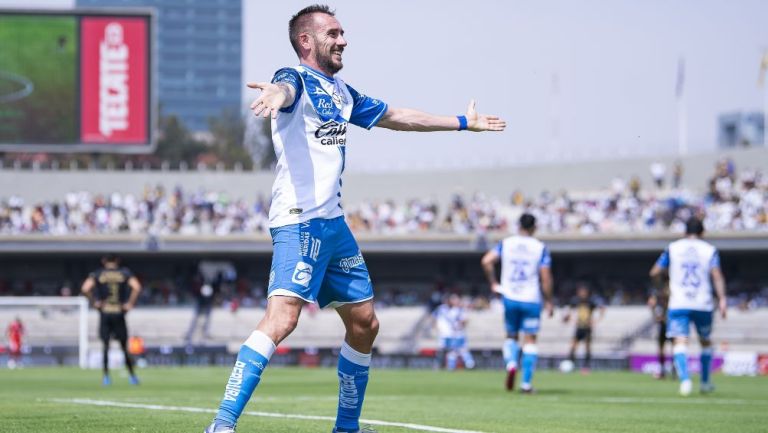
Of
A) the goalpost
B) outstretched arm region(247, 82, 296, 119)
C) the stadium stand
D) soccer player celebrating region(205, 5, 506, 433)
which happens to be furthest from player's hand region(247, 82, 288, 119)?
the stadium stand

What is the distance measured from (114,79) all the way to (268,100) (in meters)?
47.3

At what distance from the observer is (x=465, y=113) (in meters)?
8.47

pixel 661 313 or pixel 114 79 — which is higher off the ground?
pixel 114 79

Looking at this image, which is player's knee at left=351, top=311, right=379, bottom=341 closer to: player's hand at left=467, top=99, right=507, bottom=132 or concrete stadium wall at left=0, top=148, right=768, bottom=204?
player's hand at left=467, top=99, right=507, bottom=132

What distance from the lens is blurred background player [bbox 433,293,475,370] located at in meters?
36.7

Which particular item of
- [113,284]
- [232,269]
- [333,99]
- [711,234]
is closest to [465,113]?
[333,99]

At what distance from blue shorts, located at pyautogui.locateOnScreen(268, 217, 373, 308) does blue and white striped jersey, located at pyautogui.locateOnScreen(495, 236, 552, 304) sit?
30.8 ft

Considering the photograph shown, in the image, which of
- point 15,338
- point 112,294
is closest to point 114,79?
point 15,338

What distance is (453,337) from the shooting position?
36812 mm

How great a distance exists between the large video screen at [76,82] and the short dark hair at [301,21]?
1798 inches

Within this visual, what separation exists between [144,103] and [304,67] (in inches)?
1830

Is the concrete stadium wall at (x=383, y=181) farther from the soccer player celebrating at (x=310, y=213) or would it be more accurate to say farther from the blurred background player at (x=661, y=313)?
the soccer player celebrating at (x=310, y=213)

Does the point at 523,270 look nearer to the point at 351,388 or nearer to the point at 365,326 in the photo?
the point at 351,388

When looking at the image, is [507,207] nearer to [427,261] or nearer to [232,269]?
[427,261]
